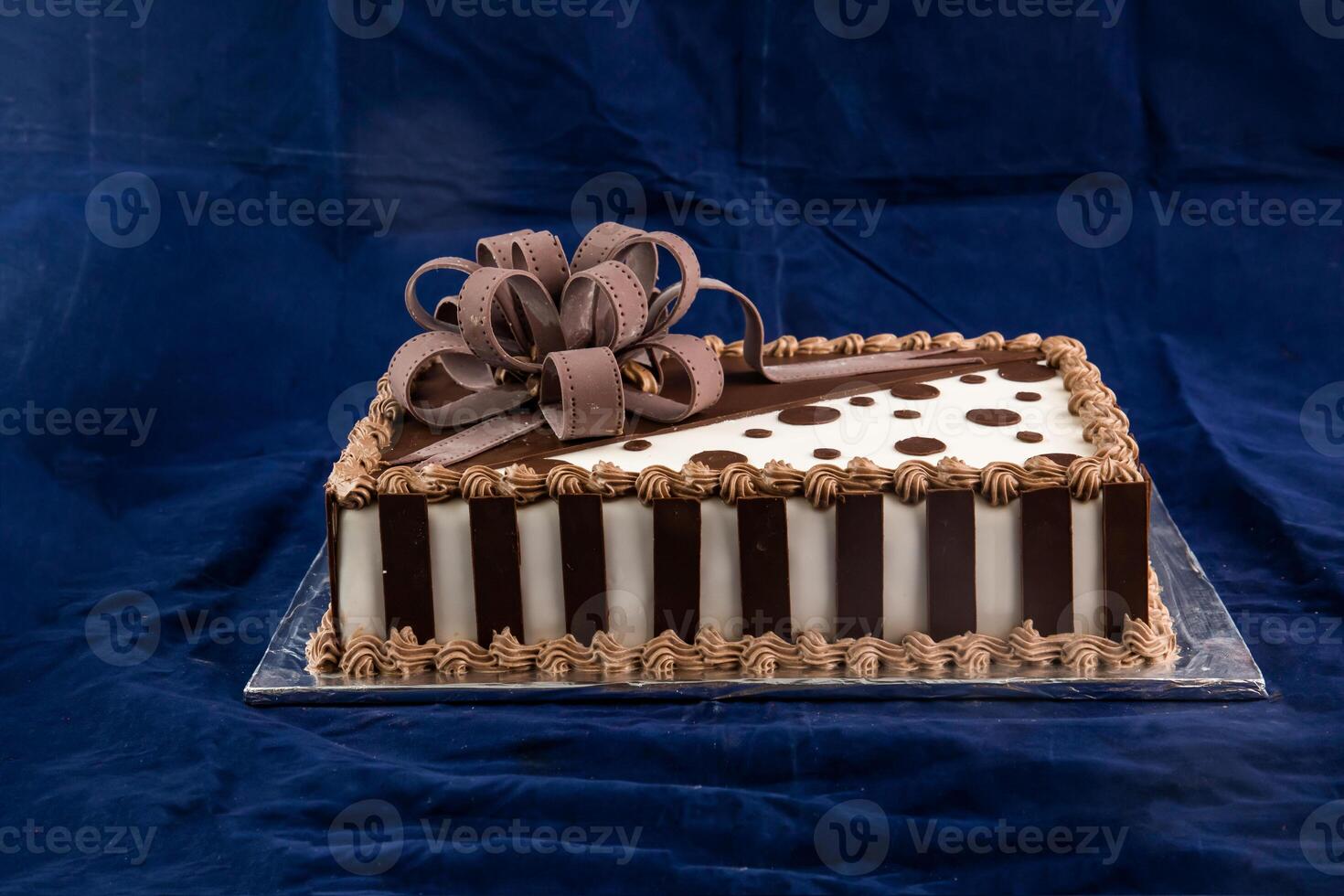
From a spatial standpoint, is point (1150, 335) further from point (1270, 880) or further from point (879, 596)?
point (1270, 880)

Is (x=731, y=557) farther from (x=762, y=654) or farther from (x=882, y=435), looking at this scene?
(x=882, y=435)

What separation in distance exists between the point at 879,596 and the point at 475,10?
266 centimetres

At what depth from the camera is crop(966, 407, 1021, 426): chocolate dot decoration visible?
4.09m

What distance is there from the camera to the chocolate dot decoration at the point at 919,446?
388cm

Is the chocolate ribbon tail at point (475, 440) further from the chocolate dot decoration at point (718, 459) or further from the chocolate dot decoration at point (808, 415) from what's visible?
the chocolate dot decoration at point (808, 415)

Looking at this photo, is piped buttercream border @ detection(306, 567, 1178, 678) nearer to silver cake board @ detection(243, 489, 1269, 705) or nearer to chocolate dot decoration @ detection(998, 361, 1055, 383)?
silver cake board @ detection(243, 489, 1269, 705)

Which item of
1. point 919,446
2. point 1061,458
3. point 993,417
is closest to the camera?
point 1061,458

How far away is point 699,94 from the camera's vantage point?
5637mm

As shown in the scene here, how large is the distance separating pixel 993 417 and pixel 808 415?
442 millimetres

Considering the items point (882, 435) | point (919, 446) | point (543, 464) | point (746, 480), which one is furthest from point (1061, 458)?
point (543, 464)

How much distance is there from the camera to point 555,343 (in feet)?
13.6

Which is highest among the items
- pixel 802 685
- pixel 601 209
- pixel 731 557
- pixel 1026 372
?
pixel 601 209

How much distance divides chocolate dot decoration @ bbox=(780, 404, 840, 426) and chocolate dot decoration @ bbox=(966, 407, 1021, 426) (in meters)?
0.33

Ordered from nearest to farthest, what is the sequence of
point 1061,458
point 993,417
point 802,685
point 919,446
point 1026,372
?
1. point 802,685
2. point 1061,458
3. point 919,446
4. point 993,417
5. point 1026,372
